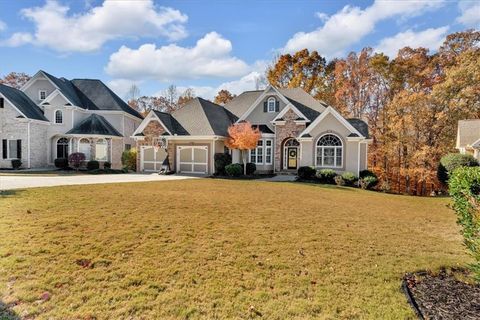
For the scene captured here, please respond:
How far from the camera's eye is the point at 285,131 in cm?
2356

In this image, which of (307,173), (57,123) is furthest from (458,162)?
(57,123)

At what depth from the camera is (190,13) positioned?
529 inches

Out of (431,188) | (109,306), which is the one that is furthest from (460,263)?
(431,188)

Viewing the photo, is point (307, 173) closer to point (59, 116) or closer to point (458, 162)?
point (458, 162)

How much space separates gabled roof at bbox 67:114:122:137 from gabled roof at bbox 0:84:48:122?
335 centimetres

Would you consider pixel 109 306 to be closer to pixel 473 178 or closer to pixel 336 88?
pixel 473 178

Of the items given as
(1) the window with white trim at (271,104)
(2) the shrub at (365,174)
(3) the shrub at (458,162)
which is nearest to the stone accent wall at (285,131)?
(1) the window with white trim at (271,104)

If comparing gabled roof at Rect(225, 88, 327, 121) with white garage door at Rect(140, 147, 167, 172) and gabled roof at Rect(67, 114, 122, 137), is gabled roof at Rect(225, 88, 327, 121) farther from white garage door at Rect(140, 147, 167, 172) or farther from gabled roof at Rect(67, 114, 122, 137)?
gabled roof at Rect(67, 114, 122, 137)

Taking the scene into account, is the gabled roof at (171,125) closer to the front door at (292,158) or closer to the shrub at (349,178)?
the front door at (292,158)

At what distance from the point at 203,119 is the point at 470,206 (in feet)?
71.6

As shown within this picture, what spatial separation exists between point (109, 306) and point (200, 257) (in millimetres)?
1890

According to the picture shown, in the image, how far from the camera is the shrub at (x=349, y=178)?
62.1ft

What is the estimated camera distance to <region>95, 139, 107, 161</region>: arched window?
27234 millimetres

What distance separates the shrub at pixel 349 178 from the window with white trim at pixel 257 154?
24.7 feet
